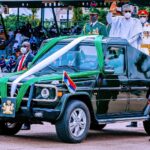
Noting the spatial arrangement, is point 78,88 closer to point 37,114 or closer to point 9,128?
point 37,114

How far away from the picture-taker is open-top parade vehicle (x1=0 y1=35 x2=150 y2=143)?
1098 centimetres

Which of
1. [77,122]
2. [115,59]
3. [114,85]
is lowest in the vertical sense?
[77,122]

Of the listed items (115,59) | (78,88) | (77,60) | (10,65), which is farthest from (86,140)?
(10,65)

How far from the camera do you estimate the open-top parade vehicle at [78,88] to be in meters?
11.0

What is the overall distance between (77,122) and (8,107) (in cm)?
117

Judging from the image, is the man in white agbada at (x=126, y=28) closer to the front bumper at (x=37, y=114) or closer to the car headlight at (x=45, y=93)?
the car headlight at (x=45, y=93)

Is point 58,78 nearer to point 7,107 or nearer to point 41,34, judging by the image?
point 7,107

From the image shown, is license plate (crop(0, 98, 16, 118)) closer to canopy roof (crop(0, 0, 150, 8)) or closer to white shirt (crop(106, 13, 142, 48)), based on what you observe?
white shirt (crop(106, 13, 142, 48))

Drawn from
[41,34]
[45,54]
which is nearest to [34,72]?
[45,54]

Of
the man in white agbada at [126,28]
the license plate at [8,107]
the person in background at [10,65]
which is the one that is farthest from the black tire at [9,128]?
the person in background at [10,65]

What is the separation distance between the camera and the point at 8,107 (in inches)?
438

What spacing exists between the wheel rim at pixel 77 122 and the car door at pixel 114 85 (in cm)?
49

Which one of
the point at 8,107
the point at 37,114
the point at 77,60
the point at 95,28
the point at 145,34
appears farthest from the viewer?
the point at 145,34

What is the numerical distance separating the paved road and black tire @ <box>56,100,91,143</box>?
128mm
